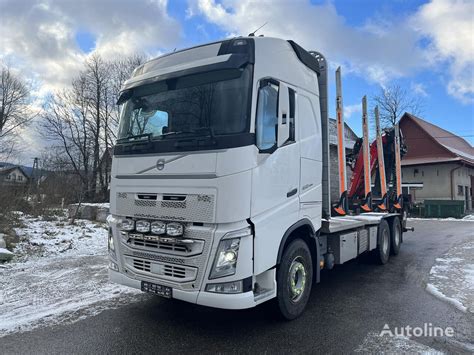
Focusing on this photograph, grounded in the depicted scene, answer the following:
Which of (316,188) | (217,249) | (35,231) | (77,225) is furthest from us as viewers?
(77,225)

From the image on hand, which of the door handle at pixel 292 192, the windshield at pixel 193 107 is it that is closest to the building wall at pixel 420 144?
the door handle at pixel 292 192

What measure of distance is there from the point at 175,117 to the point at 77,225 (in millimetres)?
11210

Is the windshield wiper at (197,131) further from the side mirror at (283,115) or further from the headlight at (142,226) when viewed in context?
the headlight at (142,226)

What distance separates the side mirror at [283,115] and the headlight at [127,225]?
2022 millimetres

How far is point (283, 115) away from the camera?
4129 mm

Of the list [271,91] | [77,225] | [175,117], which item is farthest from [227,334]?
[77,225]

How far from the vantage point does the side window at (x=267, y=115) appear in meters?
3.85

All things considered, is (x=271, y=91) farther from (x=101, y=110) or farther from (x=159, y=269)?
(x=101, y=110)

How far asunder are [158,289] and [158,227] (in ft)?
2.34

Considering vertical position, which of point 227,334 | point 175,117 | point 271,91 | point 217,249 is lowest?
point 227,334

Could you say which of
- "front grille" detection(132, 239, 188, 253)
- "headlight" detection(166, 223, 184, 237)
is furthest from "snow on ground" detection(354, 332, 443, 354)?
"headlight" detection(166, 223, 184, 237)

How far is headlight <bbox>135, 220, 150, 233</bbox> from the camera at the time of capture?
13.4 feet

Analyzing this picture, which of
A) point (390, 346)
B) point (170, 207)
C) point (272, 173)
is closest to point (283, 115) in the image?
point (272, 173)

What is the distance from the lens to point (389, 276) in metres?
6.91
